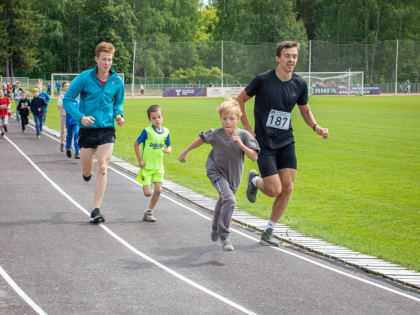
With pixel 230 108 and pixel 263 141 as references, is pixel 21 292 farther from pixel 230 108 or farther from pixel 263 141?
pixel 263 141

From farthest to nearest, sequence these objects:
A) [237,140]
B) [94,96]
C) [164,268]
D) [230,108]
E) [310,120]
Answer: [94,96]
[310,120]
[230,108]
[237,140]
[164,268]

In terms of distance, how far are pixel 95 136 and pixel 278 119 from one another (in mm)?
2875

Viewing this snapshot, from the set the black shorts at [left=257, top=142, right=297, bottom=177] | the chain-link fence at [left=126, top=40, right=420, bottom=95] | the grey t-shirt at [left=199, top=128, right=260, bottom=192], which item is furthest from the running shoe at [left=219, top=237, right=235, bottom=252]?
the chain-link fence at [left=126, top=40, right=420, bottom=95]

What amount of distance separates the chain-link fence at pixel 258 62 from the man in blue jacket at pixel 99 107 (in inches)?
2643

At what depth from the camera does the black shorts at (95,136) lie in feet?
30.1

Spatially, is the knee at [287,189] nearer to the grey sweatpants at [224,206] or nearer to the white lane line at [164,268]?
the grey sweatpants at [224,206]

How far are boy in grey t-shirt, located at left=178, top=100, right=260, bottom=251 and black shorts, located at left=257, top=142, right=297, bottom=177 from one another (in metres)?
0.23

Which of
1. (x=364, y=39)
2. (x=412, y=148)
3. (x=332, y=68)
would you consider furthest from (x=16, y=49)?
(x=412, y=148)

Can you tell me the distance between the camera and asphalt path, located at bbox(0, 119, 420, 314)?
5562 millimetres

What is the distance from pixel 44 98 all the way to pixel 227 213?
17.4 m

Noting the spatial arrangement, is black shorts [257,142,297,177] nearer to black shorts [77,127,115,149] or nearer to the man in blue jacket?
the man in blue jacket

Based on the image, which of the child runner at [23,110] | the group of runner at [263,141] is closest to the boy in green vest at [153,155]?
the group of runner at [263,141]

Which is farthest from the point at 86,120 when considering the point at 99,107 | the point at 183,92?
the point at 183,92

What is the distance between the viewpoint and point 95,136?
919 cm
